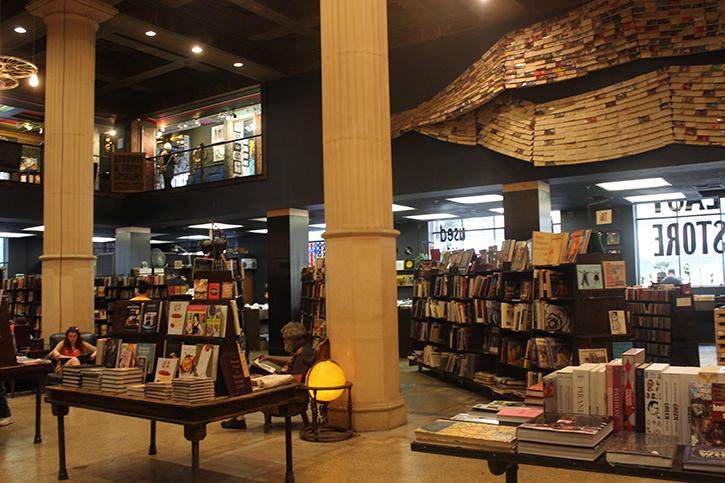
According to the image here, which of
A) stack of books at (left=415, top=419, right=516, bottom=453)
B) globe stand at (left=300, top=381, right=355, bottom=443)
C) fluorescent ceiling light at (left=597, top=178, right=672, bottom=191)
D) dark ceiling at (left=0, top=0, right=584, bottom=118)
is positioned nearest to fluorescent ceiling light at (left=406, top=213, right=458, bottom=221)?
→ fluorescent ceiling light at (left=597, top=178, right=672, bottom=191)

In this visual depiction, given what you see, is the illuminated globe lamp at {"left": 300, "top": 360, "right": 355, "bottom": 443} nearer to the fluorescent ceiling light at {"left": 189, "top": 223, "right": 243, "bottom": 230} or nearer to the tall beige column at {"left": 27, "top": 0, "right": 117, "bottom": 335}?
the tall beige column at {"left": 27, "top": 0, "right": 117, "bottom": 335}

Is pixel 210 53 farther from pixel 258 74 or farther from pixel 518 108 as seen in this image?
pixel 518 108

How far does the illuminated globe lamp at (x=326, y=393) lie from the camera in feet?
20.6


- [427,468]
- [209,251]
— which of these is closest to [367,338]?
[427,468]

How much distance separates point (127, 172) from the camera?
15.9 metres

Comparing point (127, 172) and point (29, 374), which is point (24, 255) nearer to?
point (127, 172)

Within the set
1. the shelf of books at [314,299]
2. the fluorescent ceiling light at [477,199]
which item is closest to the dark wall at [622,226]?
the fluorescent ceiling light at [477,199]

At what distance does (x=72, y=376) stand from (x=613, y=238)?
42.8ft

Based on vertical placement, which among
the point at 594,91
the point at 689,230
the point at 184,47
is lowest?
the point at 689,230

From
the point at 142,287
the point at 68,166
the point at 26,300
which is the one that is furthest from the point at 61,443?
the point at 26,300

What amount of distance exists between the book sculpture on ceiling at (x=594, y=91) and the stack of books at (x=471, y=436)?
723cm

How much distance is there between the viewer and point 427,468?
209 inches

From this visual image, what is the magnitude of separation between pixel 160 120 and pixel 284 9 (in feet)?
22.4

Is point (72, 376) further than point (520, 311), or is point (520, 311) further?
point (520, 311)
